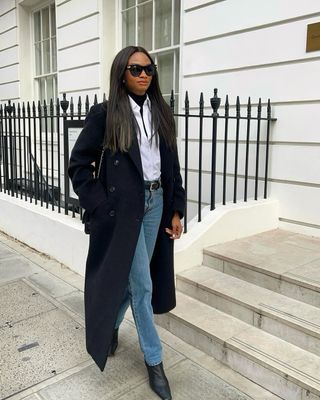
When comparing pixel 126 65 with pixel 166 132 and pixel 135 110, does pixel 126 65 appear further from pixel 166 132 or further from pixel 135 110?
pixel 166 132

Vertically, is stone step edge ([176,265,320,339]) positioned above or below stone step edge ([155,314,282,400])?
above

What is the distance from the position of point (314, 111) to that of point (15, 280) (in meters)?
3.56

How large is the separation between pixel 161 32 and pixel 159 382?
5139 millimetres

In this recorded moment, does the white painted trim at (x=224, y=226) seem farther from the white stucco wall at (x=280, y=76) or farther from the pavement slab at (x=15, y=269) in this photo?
the pavement slab at (x=15, y=269)

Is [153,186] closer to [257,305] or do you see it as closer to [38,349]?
[257,305]

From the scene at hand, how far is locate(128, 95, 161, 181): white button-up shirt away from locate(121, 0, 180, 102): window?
3.68m

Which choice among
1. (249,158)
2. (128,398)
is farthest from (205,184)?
(128,398)

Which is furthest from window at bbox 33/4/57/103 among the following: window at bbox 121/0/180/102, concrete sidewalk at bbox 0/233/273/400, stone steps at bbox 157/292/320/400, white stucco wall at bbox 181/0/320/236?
stone steps at bbox 157/292/320/400

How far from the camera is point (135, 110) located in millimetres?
2391

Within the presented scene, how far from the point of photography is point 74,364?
2.78 m

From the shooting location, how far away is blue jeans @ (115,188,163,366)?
93.6 inches

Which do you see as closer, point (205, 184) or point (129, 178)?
point (129, 178)

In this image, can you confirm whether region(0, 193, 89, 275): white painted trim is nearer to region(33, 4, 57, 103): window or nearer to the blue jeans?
the blue jeans

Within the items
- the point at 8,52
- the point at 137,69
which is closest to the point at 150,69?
the point at 137,69
